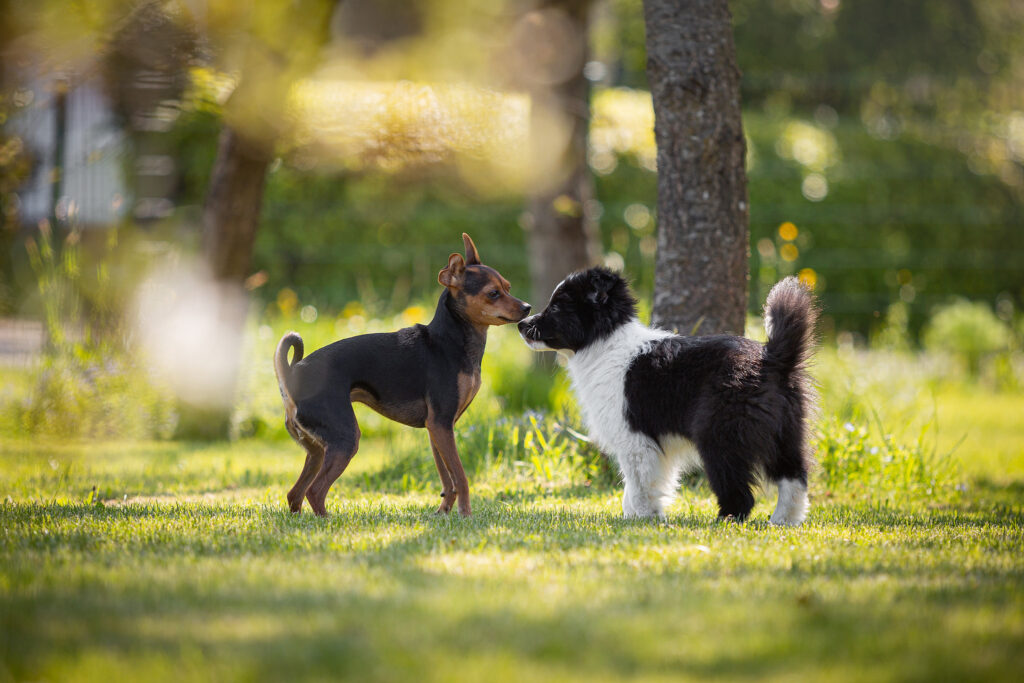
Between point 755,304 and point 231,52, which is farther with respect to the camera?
point 755,304

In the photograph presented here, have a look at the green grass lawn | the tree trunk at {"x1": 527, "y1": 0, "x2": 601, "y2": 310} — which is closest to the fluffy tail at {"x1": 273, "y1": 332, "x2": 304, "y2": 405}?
the green grass lawn

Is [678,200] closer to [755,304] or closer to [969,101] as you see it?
[755,304]

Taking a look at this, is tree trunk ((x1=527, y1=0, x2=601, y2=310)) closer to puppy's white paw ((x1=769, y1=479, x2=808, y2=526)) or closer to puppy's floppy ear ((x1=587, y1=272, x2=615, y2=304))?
puppy's floppy ear ((x1=587, y1=272, x2=615, y2=304))

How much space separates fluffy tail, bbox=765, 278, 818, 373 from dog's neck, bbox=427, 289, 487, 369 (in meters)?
1.47

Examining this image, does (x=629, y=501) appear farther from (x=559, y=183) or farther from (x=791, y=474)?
(x=559, y=183)

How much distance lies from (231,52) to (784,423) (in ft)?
18.4

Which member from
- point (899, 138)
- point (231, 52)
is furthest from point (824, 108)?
point (231, 52)

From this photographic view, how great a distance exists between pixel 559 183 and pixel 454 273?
439cm

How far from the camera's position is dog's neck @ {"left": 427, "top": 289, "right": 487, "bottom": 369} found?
4.95 metres

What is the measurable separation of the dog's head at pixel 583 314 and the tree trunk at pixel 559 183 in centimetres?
353

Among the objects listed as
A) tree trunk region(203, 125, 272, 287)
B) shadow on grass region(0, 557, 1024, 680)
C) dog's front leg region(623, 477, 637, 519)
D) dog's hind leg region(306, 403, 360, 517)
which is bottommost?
dog's front leg region(623, 477, 637, 519)

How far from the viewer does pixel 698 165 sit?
21.0 ft

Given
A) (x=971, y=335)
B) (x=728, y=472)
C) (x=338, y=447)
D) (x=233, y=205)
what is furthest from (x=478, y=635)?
(x=971, y=335)

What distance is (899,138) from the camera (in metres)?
15.2
